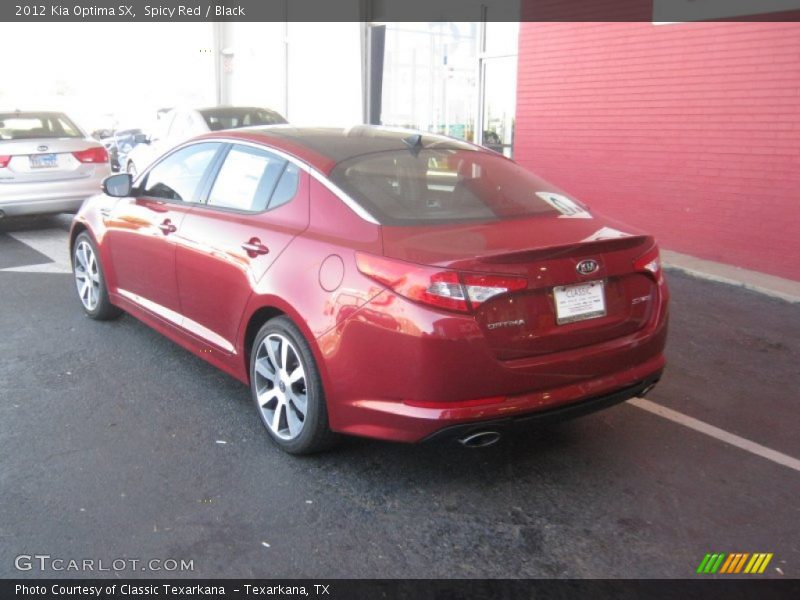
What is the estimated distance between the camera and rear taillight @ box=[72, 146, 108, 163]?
10.5 m

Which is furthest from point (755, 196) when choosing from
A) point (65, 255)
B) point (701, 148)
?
point (65, 255)

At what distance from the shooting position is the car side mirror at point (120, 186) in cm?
557

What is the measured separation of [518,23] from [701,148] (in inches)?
157

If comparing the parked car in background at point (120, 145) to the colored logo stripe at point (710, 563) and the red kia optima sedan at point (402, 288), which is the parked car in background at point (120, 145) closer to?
the red kia optima sedan at point (402, 288)

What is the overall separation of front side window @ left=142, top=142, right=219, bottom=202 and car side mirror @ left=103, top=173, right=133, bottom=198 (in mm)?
102

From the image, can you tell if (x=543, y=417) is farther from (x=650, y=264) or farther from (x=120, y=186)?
(x=120, y=186)

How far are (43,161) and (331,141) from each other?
7079 millimetres

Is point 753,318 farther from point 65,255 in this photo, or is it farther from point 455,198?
point 65,255

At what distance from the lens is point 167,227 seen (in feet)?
16.4

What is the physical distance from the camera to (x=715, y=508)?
357 cm

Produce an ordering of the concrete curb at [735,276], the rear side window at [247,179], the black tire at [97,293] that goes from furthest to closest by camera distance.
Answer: the concrete curb at [735,276], the black tire at [97,293], the rear side window at [247,179]

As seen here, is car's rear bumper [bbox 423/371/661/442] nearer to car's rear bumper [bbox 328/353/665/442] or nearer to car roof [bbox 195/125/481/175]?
car's rear bumper [bbox 328/353/665/442]

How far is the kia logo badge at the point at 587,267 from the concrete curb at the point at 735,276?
15.0 ft

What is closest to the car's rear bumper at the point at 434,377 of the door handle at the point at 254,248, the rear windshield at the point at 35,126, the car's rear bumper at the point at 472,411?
the car's rear bumper at the point at 472,411
